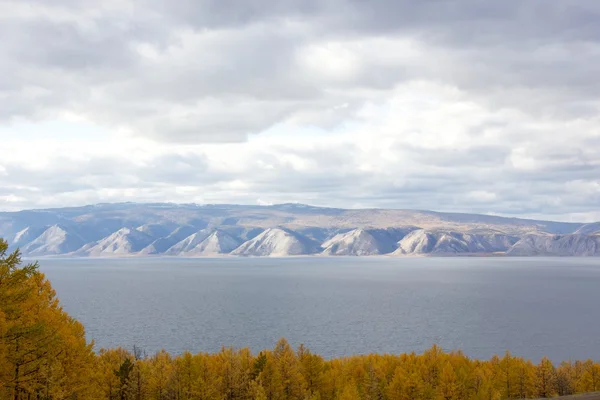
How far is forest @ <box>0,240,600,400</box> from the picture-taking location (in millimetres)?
33938

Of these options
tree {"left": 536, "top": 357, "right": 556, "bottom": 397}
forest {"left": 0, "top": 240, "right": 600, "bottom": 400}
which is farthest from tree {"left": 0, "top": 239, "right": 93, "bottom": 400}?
tree {"left": 536, "top": 357, "right": 556, "bottom": 397}

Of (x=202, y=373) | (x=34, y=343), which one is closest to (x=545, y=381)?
(x=202, y=373)

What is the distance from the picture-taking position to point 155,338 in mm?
144250

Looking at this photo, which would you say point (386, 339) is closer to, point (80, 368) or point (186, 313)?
point (186, 313)

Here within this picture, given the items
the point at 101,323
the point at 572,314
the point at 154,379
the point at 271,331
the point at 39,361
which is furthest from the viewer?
the point at 572,314

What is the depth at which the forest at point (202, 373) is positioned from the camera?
111 feet

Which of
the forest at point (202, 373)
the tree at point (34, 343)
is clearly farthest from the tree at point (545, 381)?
the tree at point (34, 343)

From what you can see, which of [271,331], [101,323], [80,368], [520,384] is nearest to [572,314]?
[271,331]

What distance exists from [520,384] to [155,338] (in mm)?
92315

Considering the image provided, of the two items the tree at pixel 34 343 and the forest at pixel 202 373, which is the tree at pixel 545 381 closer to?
the forest at pixel 202 373

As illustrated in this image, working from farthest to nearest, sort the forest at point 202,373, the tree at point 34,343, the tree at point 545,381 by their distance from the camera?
the tree at point 545,381 < the forest at point 202,373 < the tree at point 34,343

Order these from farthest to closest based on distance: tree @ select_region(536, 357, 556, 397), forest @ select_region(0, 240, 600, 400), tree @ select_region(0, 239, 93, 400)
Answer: tree @ select_region(536, 357, 556, 397), forest @ select_region(0, 240, 600, 400), tree @ select_region(0, 239, 93, 400)

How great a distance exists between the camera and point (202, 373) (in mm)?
69188

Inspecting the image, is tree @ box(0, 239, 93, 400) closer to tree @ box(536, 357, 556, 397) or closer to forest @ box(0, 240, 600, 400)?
forest @ box(0, 240, 600, 400)
